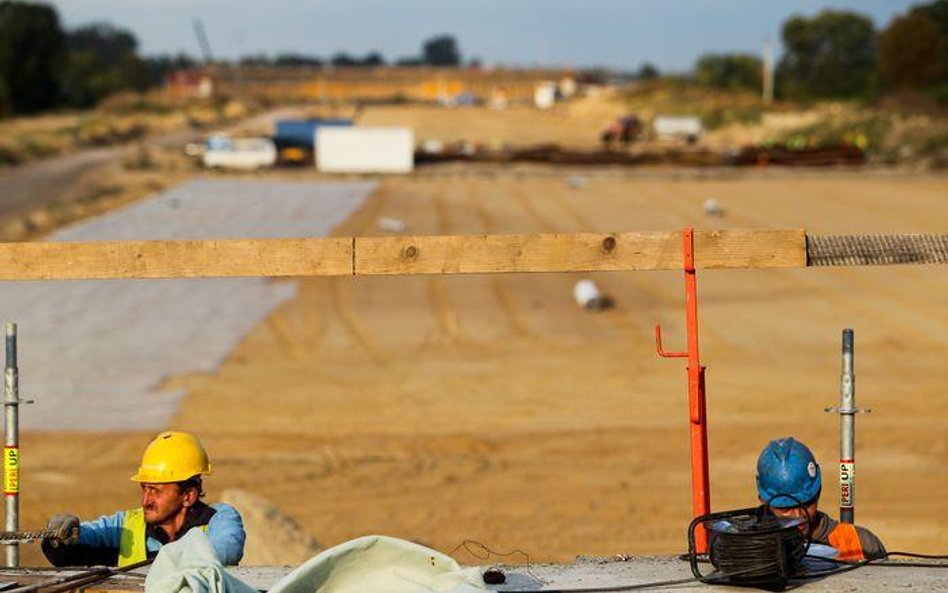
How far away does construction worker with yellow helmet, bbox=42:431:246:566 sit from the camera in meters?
6.56

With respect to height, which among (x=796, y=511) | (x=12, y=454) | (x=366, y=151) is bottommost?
(x=366, y=151)

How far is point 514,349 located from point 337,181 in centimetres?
2626

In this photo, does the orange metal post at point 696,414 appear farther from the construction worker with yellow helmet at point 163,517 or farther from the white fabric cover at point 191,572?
the white fabric cover at point 191,572

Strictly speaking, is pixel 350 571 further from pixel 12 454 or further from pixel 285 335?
pixel 285 335

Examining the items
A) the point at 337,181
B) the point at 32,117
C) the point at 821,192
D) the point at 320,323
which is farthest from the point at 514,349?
the point at 32,117

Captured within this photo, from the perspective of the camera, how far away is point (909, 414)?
18.7 m

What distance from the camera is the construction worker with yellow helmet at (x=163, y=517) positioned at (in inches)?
258

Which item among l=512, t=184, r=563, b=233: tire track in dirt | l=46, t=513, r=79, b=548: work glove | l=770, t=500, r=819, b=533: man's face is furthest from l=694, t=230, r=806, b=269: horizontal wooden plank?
l=512, t=184, r=563, b=233: tire track in dirt

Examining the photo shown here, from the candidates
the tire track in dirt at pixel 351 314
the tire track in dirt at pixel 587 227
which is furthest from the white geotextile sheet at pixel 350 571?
the tire track in dirt at pixel 587 227

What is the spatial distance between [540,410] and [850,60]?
122 m

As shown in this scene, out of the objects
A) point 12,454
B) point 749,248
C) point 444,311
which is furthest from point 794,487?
point 444,311

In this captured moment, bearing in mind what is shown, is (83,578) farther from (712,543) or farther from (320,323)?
(320,323)

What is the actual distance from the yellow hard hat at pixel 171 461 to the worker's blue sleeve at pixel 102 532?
268mm

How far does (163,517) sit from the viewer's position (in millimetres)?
6598
